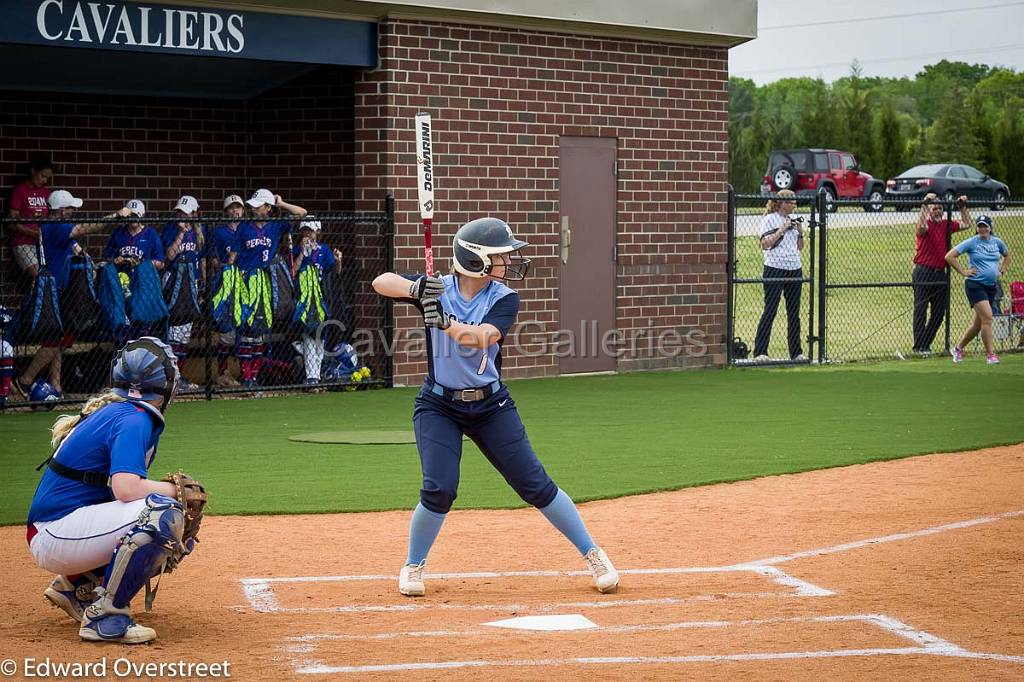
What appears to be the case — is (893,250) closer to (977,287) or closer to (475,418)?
(977,287)

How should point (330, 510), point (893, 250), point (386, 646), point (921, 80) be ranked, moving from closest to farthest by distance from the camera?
point (386, 646) < point (330, 510) < point (893, 250) < point (921, 80)

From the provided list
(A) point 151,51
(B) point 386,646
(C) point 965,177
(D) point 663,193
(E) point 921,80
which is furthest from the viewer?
(E) point 921,80

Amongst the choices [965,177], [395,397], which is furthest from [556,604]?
[965,177]

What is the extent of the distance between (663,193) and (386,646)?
14.6 m

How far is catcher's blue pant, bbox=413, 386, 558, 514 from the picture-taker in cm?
743

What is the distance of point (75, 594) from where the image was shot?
22.1 feet

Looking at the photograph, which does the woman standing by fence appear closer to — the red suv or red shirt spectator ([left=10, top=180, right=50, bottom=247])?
red shirt spectator ([left=10, top=180, right=50, bottom=247])

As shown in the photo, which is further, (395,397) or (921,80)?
(921,80)

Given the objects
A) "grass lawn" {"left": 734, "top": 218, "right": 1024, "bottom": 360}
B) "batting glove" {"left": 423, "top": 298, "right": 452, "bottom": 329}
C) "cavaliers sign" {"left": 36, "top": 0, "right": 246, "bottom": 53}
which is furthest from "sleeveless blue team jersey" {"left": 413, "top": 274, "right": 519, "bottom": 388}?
"grass lawn" {"left": 734, "top": 218, "right": 1024, "bottom": 360}

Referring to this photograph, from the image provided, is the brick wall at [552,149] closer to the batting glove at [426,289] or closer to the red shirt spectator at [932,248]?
the red shirt spectator at [932,248]

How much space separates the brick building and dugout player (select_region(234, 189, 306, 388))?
144cm

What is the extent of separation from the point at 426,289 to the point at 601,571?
1711 mm

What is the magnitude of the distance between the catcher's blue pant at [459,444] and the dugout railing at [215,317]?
8500 mm

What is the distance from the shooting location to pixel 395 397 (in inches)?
660
